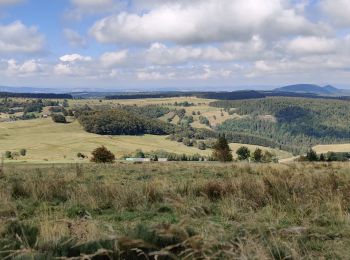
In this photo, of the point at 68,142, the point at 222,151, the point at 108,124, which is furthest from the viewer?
the point at 108,124

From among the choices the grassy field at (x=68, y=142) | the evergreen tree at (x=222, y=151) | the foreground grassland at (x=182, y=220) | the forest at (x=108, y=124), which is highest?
the foreground grassland at (x=182, y=220)

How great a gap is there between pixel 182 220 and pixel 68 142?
165m

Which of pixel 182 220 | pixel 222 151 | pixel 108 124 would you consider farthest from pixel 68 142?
pixel 182 220

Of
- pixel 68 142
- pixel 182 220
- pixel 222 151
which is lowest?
pixel 68 142

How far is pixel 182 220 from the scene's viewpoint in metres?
3.88

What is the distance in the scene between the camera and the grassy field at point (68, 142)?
151000 mm

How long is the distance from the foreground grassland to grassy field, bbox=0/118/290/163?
433 feet

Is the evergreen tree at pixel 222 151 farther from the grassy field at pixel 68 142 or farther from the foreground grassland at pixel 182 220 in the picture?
the grassy field at pixel 68 142

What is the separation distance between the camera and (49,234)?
211 inches

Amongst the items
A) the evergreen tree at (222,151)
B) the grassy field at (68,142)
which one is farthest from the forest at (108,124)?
the evergreen tree at (222,151)

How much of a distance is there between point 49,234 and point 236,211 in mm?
3271

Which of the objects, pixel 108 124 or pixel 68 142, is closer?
pixel 68 142

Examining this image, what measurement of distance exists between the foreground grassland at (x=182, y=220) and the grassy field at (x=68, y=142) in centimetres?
13198

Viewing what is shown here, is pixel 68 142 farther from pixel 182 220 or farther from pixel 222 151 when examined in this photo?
pixel 182 220
